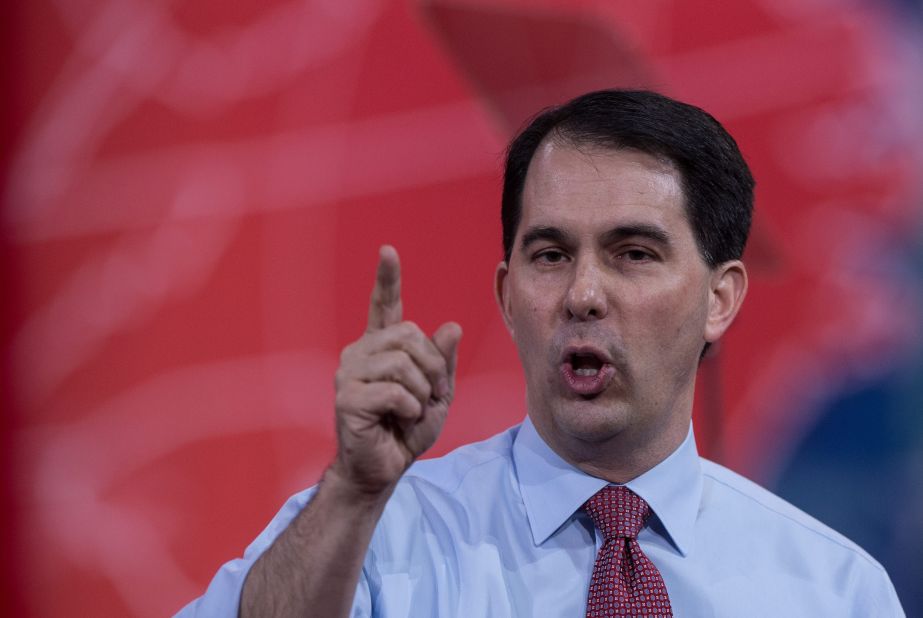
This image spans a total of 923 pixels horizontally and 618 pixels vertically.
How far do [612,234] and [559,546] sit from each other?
1.77 ft

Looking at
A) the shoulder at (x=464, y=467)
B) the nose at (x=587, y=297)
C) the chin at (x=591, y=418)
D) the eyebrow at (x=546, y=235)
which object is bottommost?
the shoulder at (x=464, y=467)

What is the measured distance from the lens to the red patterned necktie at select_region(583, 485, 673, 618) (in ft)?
5.02

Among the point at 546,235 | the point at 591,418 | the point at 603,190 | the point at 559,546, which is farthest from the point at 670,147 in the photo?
the point at 559,546

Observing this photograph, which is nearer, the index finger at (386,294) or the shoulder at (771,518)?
the index finger at (386,294)

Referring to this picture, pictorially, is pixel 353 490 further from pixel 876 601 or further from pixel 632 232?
pixel 876 601

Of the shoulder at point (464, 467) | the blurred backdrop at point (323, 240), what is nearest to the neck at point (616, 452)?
the shoulder at point (464, 467)

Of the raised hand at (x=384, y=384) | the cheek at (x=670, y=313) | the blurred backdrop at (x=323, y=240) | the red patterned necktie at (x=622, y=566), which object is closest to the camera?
the raised hand at (x=384, y=384)

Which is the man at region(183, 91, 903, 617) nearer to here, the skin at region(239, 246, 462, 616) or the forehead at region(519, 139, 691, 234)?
the forehead at region(519, 139, 691, 234)

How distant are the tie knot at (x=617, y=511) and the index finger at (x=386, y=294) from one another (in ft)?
1.91

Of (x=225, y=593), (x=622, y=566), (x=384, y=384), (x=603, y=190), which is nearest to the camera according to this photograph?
(x=384, y=384)

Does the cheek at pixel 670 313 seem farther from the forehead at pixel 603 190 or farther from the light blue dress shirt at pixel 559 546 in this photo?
the light blue dress shirt at pixel 559 546

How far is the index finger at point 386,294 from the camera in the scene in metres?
1.24

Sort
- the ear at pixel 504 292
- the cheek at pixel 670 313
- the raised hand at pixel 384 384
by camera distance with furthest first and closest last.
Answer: the ear at pixel 504 292, the cheek at pixel 670 313, the raised hand at pixel 384 384

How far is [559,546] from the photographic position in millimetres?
1659
